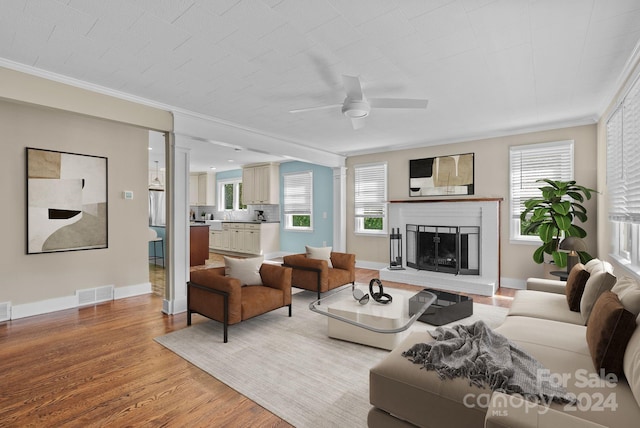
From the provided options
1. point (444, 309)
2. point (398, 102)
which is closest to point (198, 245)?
point (444, 309)

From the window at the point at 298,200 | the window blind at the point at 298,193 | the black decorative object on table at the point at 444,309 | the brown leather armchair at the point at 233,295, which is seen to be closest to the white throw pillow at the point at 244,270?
the brown leather armchair at the point at 233,295

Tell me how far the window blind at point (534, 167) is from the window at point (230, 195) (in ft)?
23.7

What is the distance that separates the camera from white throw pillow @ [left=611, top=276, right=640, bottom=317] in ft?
5.72

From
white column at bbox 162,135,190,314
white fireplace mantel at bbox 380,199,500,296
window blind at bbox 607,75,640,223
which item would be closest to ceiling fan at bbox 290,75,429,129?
window blind at bbox 607,75,640,223

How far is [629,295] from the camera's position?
72.6 inches

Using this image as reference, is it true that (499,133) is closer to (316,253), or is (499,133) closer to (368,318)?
(316,253)

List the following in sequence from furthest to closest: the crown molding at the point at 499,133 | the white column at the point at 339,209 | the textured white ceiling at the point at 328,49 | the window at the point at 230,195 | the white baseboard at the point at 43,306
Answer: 1. the window at the point at 230,195
2. the white column at the point at 339,209
3. the crown molding at the point at 499,133
4. the white baseboard at the point at 43,306
5. the textured white ceiling at the point at 328,49

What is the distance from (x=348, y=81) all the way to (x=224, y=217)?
836 centimetres

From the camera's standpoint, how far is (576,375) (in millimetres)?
1653

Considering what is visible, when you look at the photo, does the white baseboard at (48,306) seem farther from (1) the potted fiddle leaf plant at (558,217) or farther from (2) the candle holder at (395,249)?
(1) the potted fiddle leaf plant at (558,217)

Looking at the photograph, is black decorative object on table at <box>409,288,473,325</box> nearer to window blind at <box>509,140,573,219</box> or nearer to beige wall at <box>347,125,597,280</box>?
beige wall at <box>347,125,597,280</box>

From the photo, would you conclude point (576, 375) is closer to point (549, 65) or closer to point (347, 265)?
point (549, 65)

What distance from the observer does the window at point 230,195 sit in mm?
10117

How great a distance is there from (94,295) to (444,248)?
18.3 ft
